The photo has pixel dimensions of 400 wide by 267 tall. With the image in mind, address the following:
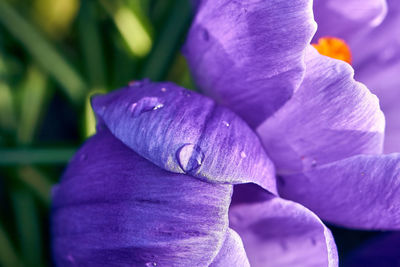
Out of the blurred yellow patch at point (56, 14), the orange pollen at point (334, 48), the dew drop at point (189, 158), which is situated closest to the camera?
the dew drop at point (189, 158)

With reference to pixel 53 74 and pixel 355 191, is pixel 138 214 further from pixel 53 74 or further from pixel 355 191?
pixel 53 74

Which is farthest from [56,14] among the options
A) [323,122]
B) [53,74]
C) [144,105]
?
[323,122]

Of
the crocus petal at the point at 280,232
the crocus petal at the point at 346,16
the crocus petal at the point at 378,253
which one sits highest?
the crocus petal at the point at 346,16

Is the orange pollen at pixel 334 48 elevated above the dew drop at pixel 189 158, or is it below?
above

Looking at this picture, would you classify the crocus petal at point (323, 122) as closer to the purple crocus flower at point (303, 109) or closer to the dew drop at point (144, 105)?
the purple crocus flower at point (303, 109)

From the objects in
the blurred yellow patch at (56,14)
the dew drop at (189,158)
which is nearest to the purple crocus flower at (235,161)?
the dew drop at (189,158)

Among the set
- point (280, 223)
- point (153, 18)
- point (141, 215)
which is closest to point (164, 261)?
point (141, 215)

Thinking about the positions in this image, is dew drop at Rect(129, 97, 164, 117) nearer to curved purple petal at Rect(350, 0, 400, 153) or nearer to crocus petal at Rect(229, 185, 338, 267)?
crocus petal at Rect(229, 185, 338, 267)

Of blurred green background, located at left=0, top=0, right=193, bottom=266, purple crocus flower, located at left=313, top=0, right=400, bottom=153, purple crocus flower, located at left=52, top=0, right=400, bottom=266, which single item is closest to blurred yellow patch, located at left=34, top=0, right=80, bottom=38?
blurred green background, located at left=0, top=0, right=193, bottom=266
